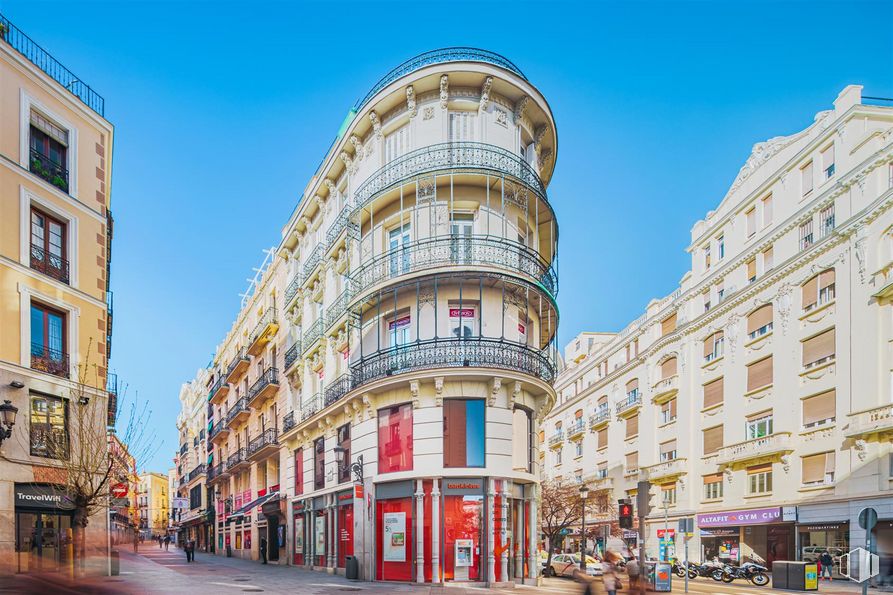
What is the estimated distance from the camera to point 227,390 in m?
50.4

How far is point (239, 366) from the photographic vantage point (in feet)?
147

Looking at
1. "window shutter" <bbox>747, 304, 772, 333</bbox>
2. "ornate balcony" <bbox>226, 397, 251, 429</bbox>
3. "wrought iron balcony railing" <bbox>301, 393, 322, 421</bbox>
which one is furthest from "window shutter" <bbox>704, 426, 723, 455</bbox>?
"ornate balcony" <bbox>226, 397, 251, 429</bbox>

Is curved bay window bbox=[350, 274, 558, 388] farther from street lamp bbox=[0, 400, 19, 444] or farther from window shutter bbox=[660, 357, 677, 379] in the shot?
window shutter bbox=[660, 357, 677, 379]

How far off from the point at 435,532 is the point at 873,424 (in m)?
19.9

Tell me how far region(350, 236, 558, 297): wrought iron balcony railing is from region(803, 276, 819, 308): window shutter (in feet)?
56.8

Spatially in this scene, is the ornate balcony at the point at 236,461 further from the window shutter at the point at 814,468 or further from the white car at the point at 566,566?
the window shutter at the point at 814,468

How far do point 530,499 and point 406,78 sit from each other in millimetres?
15107

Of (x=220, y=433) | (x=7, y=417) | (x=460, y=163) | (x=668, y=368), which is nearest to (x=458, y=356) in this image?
(x=460, y=163)

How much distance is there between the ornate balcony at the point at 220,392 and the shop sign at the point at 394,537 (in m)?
31.7

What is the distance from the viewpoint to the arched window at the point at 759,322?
3589 cm

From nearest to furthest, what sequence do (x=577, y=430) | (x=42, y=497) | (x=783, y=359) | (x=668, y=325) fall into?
(x=42, y=497) → (x=783, y=359) → (x=668, y=325) → (x=577, y=430)

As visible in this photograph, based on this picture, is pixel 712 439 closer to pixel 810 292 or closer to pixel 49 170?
pixel 810 292

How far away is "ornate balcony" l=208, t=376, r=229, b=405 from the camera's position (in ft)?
164

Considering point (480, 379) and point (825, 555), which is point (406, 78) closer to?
point (480, 379)
